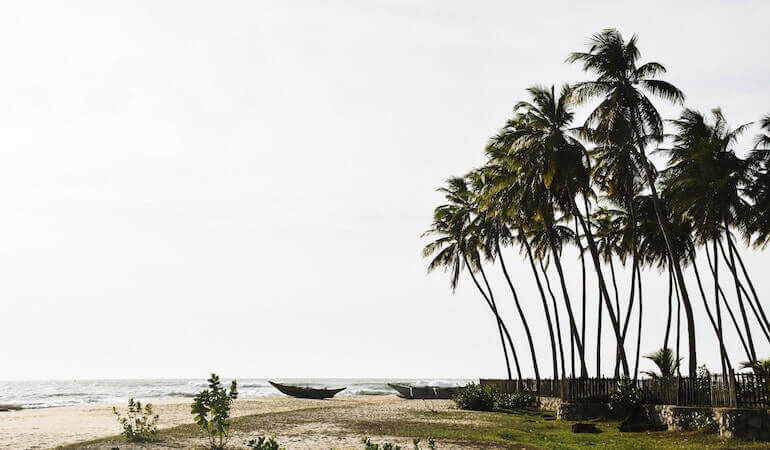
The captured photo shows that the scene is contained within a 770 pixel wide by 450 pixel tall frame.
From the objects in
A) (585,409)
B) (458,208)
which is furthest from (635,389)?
(458,208)

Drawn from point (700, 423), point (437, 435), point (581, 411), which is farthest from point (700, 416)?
point (437, 435)

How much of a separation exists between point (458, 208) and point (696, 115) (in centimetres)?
1716

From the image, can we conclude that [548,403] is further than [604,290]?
Yes

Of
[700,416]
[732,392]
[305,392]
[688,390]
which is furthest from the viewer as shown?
[305,392]

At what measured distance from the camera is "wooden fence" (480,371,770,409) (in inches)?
744

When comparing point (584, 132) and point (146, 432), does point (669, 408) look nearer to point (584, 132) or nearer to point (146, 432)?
point (584, 132)

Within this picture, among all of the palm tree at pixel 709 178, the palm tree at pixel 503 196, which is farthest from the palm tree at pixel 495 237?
the palm tree at pixel 709 178

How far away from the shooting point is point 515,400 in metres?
35.3

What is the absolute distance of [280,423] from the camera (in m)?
23.4

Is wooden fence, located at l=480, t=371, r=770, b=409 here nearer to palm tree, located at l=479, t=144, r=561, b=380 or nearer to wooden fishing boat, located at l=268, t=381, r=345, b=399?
palm tree, located at l=479, t=144, r=561, b=380

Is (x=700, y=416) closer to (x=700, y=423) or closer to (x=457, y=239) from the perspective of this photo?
(x=700, y=423)

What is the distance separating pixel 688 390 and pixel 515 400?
14.1 m

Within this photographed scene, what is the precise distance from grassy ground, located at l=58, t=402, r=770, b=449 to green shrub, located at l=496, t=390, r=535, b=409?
801cm

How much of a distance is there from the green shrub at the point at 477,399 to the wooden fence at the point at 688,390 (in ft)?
10.4
